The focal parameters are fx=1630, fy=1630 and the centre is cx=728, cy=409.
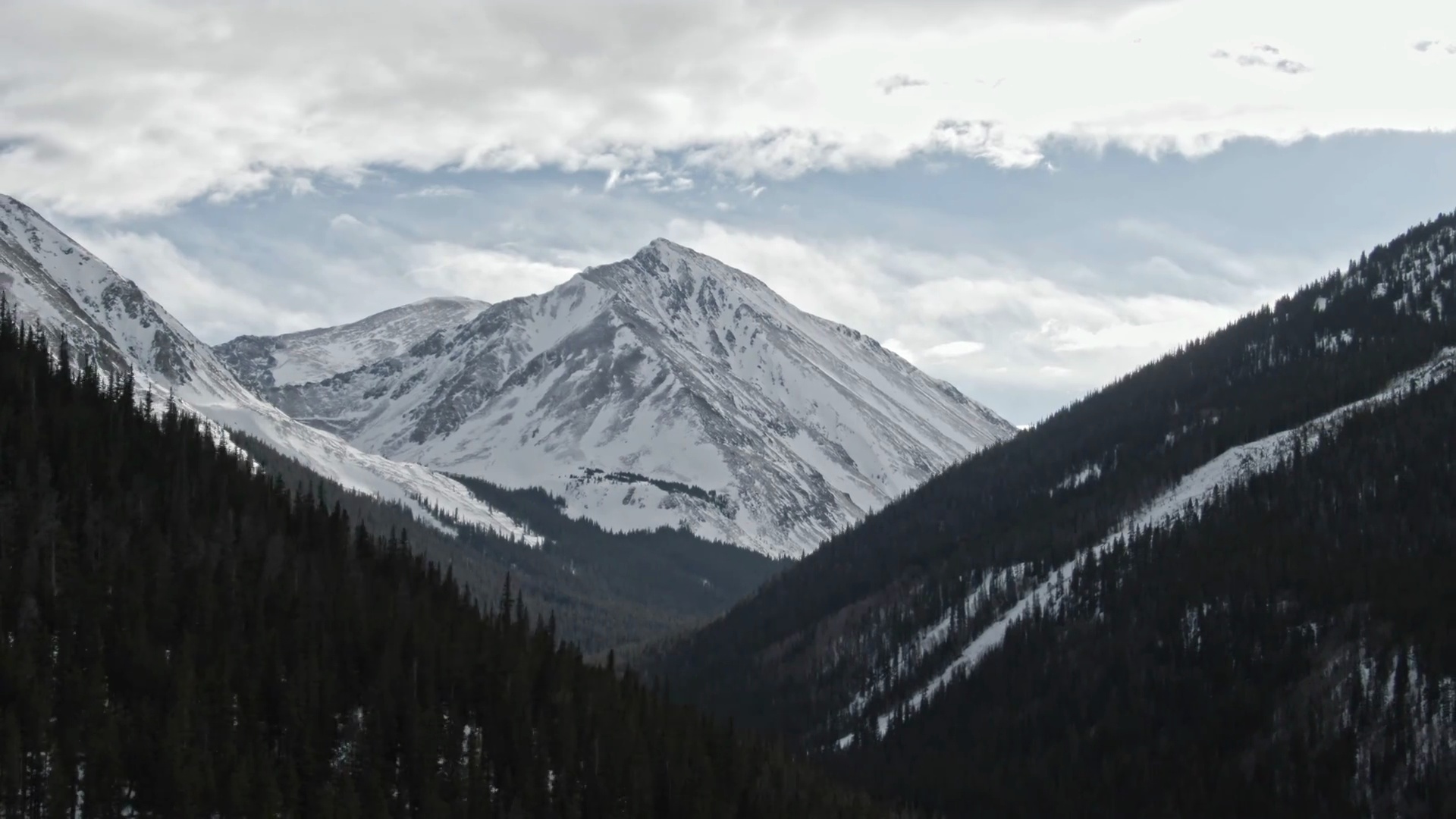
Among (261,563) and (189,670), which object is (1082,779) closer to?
(261,563)

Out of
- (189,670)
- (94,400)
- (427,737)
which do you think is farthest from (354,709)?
(94,400)

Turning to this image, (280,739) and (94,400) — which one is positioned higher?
(94,400)

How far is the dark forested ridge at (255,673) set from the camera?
364ft

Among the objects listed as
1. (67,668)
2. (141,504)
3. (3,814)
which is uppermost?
(141,504)

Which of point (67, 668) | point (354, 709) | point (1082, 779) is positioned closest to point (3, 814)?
point (67, 668)

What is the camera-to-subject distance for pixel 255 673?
127 metres

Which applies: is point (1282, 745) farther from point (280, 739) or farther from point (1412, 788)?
point (280, 739)

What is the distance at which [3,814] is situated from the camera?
325 feet

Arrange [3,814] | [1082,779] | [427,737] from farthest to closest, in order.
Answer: [1082,779]
[427,737]
[3,814]

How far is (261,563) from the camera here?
495ft

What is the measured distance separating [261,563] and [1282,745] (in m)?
114

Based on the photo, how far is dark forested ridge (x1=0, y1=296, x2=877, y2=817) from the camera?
11100 centimetres

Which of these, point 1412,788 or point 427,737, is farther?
point 1412,788

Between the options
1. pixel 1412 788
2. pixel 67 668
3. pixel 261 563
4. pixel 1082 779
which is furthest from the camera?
pixel 1082 779
